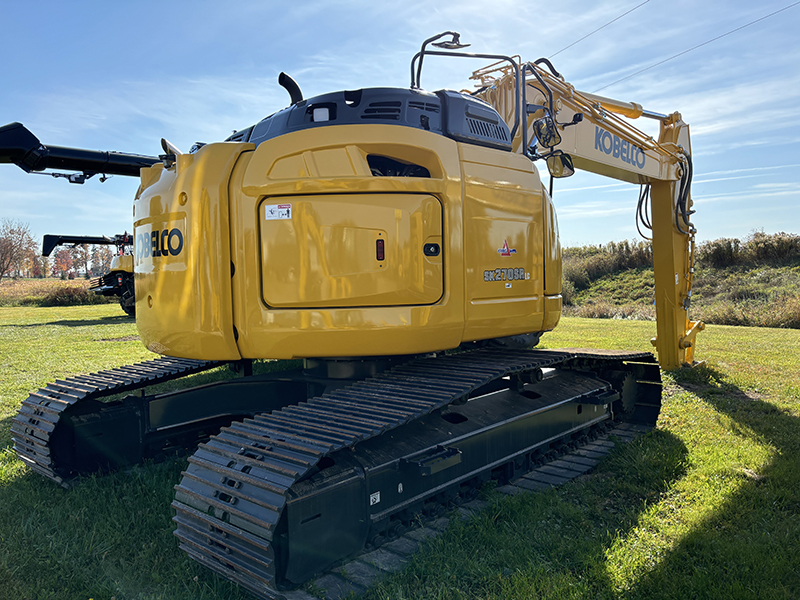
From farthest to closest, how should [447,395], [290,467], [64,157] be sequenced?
1. [64,157]
2. [447,395]
3. [290,467]

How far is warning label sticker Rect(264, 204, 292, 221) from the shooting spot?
3702 millimetres

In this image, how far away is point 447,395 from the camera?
3529 millimetres

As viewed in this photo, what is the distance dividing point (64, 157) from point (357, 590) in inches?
260

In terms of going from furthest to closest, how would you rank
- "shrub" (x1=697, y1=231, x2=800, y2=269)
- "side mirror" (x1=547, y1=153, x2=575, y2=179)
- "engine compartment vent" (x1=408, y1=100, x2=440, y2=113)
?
"shrub" (x1=697, y1=231, x2=800, y2=269)
"side mirror" (x1=547, y1=153, x2=575, y2=179)
"engine compartment vent" (x1=408, y1=100, x2=440, y2=113)

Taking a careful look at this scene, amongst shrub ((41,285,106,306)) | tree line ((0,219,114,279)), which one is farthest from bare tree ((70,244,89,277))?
shrub ((41,285,106,306))

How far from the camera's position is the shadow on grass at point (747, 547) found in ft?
9.61

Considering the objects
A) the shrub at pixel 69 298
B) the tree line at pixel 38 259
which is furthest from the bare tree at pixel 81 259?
the shrub at pixel 69 298

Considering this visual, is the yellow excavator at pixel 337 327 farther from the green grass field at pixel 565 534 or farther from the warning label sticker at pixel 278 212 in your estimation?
the green grass field at pixel 565 534

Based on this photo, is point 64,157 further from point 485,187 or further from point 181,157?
point 485,187

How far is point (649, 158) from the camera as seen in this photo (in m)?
7.66

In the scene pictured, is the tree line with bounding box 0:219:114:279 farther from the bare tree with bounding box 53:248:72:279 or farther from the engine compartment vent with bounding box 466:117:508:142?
the engine compartment vent with bounding box 466:117:508:142

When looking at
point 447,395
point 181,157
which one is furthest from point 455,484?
point 181,157

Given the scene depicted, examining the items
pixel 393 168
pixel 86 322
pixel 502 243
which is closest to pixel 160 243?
pixel 393 168

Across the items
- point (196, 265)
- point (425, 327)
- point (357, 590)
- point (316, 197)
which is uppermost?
point (316, 197)
